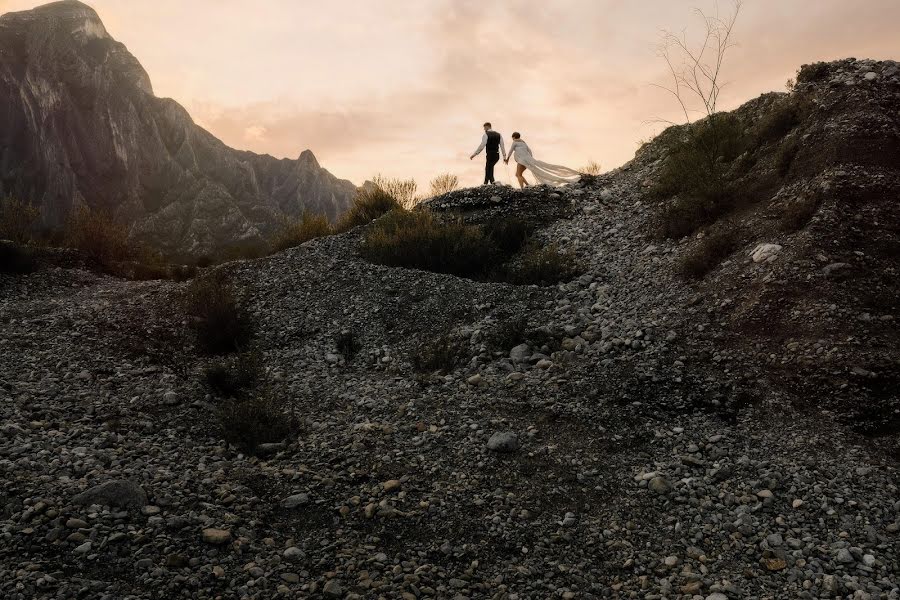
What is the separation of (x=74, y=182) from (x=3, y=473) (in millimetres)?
125631

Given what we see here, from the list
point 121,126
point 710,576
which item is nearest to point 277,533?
point 710,576

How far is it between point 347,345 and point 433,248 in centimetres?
446

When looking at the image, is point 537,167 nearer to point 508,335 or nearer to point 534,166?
point 534,166

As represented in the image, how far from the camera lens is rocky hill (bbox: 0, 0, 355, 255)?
9912 cm

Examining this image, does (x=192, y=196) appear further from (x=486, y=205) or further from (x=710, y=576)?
(x=710, y=576)

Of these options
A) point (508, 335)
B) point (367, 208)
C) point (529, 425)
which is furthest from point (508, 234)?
point (529, 425)

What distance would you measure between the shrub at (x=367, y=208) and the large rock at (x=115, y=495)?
12501mm

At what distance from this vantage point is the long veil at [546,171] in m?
18.7

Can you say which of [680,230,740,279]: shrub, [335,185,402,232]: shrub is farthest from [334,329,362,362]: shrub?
[335,185,402,232]: shrub

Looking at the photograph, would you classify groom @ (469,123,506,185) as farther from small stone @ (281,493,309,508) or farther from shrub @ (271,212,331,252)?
small stone @ (281,493,309,508)

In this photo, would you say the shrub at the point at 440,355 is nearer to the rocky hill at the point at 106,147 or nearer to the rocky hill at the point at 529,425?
the rocky hill at the point at 529,425

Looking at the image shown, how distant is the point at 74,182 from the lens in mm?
106000

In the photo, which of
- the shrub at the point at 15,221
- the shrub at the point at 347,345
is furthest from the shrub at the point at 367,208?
the shrub at the point at 15,221

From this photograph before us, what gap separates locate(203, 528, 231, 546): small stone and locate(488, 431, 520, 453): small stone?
295cm
